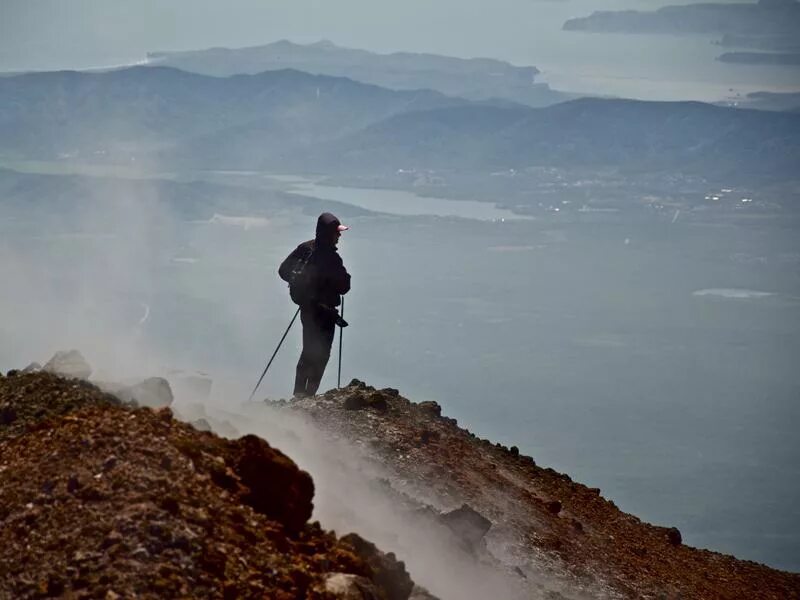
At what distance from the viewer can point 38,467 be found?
264 inches

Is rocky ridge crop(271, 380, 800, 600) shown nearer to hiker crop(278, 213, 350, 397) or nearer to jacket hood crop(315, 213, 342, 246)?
hiker crop(278, 213, 350, 397)

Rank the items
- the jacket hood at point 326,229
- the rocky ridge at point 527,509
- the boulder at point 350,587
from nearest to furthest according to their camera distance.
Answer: the boulder at point 350,587 < the rocky ridge at point 527,509 < the jacket hood at point 326,229

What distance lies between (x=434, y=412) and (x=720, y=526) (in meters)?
164

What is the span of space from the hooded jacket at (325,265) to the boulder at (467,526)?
5.21 metres

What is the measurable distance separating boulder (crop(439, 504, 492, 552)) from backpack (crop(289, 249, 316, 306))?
17.4 feet

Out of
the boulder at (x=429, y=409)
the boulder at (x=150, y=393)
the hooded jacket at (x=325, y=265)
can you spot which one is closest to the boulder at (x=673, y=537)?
the boulder at (x=429, y=409)

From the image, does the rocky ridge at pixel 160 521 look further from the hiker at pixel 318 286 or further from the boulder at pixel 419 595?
the hiker at pixel 318 286

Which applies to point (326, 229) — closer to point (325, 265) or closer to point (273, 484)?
point (325, 265)

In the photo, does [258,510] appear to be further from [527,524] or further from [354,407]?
[354,407]

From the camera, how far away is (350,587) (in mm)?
6285

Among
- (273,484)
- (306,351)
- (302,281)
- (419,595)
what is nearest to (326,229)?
(302,281)

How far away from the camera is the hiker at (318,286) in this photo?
14789 millimetres

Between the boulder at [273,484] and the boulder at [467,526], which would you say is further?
the boulder at [467,526]

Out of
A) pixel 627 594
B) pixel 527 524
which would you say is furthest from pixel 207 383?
pixel 627 594
